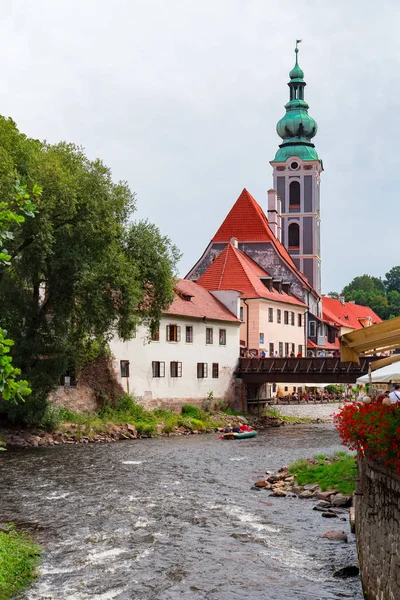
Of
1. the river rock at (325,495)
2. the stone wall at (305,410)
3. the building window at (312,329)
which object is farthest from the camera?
the building window at (312,329)

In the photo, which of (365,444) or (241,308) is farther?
(241,308)

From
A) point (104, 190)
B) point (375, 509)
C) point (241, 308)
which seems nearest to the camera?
point (375, 509)

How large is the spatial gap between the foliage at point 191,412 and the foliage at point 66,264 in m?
12.0

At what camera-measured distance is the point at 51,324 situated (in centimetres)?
3350

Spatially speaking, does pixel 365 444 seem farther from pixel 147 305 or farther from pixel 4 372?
pixel 147 305

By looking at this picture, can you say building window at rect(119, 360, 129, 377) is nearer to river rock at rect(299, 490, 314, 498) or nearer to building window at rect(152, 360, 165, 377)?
building window at rect(152, 360, 165, 377)

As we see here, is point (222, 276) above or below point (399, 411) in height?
above

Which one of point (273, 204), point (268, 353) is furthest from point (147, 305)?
point (273, 204)

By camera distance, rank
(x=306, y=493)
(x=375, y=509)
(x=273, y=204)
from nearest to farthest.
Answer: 1. (x=375, y=509)
2. (x=306, y=493)
3. (x=273, y=204)

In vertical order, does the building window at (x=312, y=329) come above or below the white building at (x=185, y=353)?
above

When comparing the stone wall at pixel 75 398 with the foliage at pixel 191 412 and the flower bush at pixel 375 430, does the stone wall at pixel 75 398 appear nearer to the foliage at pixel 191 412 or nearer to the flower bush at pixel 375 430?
the foliage at pixel 191 412

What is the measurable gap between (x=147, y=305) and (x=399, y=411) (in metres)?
27.0

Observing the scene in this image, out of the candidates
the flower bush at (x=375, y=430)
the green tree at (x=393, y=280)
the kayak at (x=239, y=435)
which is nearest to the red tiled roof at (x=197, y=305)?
the kayak at (x=239, y=435)

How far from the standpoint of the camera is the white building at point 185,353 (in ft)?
144
